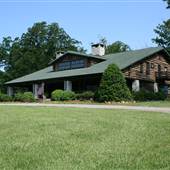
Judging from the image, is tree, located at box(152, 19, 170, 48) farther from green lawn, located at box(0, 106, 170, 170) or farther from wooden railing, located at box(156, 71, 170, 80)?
green lawn, located at box(0, 106, 170, 170)

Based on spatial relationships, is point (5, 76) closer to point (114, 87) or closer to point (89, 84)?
point (89, 84)

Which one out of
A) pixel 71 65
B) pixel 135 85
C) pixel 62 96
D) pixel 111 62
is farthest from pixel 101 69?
pixel 71 65

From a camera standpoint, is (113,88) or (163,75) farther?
(163,75)

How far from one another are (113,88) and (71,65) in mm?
15354

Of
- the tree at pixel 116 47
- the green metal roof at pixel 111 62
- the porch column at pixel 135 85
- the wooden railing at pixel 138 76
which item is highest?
the tree at pixel 116 47

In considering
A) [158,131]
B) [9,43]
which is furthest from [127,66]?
[9,43]

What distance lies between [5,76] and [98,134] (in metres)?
72.6

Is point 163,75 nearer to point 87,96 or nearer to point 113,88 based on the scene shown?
point 87,96

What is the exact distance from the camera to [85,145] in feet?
28.9

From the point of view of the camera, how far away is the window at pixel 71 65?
45.8 meters

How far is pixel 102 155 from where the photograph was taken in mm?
7789

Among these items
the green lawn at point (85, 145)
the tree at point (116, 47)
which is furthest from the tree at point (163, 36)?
the green lawn at point (85, 145)

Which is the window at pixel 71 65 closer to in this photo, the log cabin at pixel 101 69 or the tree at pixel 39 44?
the log cabin at pixel 101 69

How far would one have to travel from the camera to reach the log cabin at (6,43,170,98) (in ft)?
135
